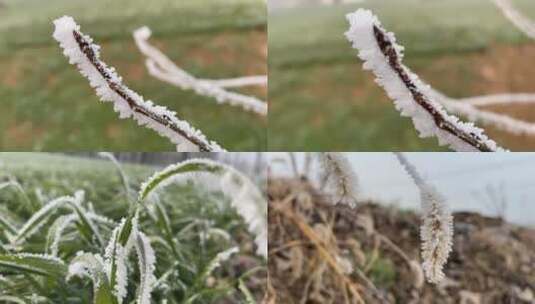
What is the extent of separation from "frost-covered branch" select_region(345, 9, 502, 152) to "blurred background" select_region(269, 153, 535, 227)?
42.0 inches

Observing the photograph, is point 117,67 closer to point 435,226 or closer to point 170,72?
point 170,72

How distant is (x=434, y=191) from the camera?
20.9 inches

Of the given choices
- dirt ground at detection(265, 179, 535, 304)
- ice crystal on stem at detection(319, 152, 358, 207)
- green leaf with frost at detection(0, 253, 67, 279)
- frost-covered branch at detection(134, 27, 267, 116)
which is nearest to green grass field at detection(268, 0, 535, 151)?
frost-covered branch at detection(134, 27, 267, 116)

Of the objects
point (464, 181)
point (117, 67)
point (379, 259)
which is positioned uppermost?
point (117, 67)

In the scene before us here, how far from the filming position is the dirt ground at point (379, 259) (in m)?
1.41

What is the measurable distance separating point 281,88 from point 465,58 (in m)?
0.53

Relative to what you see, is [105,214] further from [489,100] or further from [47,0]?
[489,100]

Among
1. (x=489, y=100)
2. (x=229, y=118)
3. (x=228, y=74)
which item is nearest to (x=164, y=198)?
(x=229, y=118)

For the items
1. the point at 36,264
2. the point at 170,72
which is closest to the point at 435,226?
the point at 36,264

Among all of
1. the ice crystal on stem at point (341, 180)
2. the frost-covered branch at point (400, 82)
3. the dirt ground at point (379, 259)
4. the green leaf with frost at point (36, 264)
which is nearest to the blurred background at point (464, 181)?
the dirt ground at point (379, 259)

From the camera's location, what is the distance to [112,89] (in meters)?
0.49

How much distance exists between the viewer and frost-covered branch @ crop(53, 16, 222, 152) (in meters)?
0.48

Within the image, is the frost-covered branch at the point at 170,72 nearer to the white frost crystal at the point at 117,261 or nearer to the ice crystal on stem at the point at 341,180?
the white frost crystal at the point at 117,261

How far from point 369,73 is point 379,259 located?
589 mm
